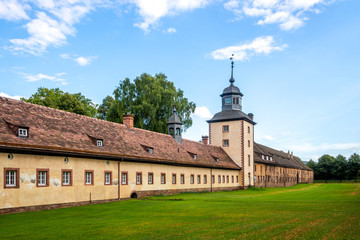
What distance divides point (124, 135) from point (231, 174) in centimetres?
2469

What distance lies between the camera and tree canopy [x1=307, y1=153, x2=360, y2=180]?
334 ft

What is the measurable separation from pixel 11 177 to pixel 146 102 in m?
36.0

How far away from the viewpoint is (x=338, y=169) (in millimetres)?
104312

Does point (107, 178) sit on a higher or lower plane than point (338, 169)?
higher

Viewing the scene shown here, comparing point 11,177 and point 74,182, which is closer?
point 11,177

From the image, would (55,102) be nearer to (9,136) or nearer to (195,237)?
(9,136)

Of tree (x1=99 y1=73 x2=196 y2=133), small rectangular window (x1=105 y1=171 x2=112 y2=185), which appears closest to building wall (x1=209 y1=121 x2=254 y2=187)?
tree (x1=99 y1=73 x2=196 y2=133)

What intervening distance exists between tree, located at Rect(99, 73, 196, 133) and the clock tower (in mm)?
7281

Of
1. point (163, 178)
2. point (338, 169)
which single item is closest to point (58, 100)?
point (163, 178)

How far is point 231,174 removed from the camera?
5562 centimetres

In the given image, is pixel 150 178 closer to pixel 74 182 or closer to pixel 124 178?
pixel 124 178

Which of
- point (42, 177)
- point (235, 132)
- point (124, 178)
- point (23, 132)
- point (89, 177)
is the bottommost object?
point (124, 178)

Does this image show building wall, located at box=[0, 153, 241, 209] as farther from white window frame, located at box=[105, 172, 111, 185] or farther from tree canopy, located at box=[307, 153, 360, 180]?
tree canopy, located at box=[307, 153, 360, 180]

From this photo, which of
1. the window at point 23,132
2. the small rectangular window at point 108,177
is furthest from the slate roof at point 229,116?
the window at point 23,132
